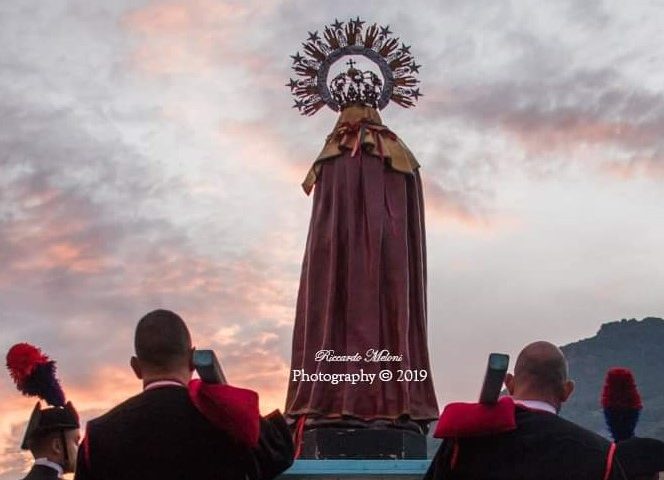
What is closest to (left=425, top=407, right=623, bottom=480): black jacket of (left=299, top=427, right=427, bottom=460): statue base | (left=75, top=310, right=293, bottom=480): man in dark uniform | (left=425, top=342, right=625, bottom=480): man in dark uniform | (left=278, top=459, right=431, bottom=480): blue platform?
(left=425, top=342, right=625, bottom=480): man in dark uniform

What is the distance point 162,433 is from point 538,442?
152cm

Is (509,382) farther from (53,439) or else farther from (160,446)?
(53,439)

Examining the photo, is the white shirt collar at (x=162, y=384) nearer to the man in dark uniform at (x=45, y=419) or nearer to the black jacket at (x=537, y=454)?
the black jacket at (x=537, y=454)

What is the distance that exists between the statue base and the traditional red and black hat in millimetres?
2656

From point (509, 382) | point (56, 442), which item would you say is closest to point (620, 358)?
point (56, 442)

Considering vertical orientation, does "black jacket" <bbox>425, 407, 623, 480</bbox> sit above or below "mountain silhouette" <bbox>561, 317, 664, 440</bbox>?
below

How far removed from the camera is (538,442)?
15.0 feet

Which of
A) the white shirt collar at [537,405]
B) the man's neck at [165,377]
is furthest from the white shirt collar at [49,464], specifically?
the white shirt collar at [537,405]

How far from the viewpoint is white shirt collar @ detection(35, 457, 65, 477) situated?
260 inches

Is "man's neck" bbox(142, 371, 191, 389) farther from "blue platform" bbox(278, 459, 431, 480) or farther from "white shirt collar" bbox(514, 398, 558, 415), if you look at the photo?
"blue platform" bbox(278, 459, 431, 480)

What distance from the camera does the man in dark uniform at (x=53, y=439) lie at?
6.58 meters

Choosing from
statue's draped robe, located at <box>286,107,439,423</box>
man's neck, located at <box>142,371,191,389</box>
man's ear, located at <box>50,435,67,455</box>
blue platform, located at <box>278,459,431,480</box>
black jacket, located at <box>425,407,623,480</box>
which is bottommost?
black jacket, located at <box>425,407,623,480</box>

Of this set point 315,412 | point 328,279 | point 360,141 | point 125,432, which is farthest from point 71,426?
point 360,141

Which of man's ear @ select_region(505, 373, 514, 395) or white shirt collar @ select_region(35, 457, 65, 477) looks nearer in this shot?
man's ear @ select_region(505, 373, 514, 395)
